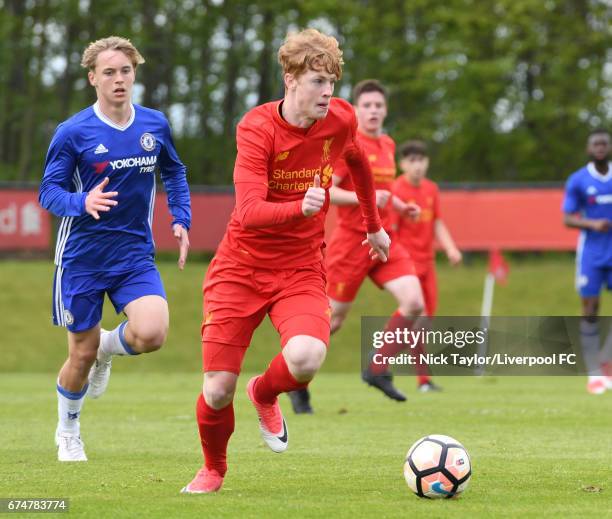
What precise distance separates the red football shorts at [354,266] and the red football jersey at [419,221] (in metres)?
2.74

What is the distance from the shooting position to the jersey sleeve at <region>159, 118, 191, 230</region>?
830 centimetres

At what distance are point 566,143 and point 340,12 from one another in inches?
305

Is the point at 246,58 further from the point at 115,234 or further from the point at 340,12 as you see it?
Result: the point at 115,234

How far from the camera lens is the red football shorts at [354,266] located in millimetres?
11336

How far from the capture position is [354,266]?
11.4m

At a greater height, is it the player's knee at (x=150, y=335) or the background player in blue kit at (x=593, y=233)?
the player's knee at (x=150, y=335)

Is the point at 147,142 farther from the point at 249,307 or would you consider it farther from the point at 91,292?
the point at 249,307

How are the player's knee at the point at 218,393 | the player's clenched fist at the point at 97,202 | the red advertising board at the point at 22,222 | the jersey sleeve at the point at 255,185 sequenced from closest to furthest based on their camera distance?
the jersey sleeve at the point at 255,185 < the player's knee at the point at 218,393 < the player's clenched fist at the point at 97,202 < the red advertising board at the point at 22,222

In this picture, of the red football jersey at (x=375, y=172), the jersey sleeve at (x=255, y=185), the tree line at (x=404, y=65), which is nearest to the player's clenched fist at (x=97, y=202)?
the jersey sleeve at (x=255, y=185)

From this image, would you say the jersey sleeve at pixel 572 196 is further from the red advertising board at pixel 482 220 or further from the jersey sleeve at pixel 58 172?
the red advertising board at pixel 482 220

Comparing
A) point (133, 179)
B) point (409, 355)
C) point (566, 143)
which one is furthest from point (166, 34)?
point (133, 179)

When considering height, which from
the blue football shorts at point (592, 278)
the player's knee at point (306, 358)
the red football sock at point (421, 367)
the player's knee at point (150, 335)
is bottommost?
the red football sock at point (421, 367)

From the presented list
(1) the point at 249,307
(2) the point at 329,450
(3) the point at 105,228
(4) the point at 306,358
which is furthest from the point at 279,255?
(2) the point at 329,450

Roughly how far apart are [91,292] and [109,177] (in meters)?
0.73
